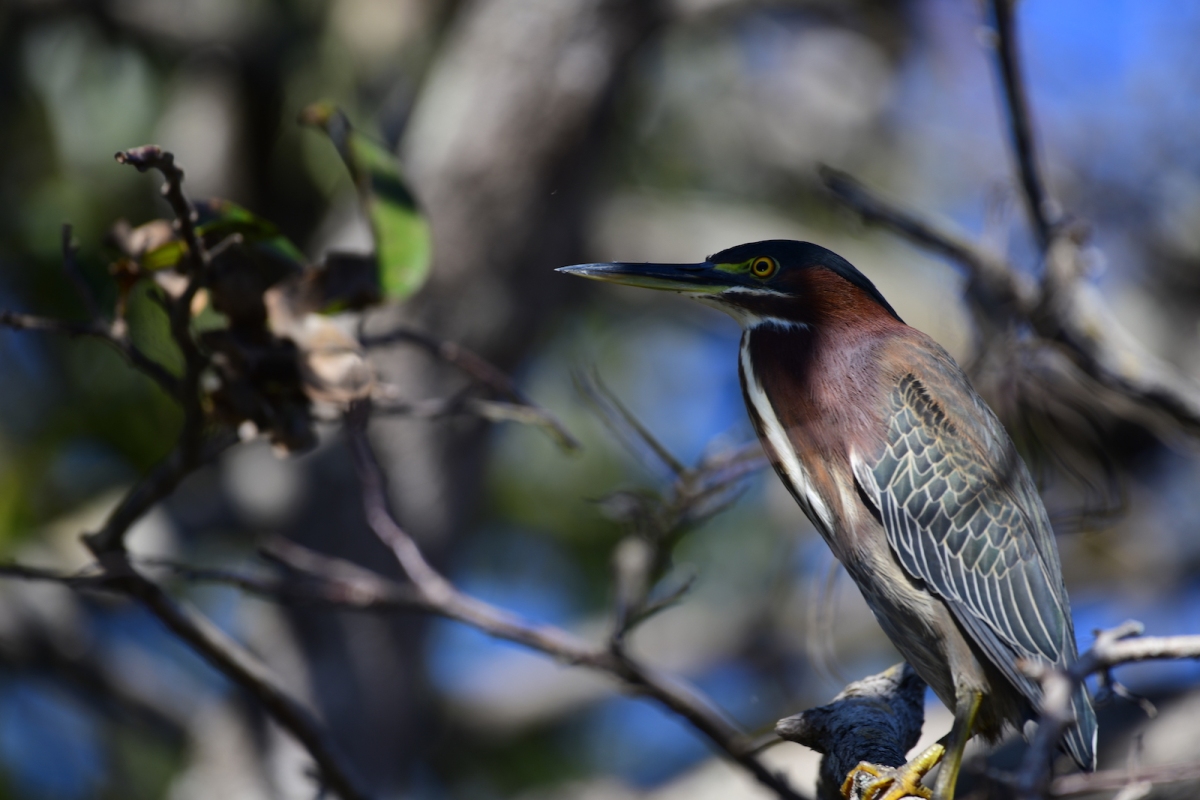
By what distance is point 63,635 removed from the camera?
3678 mm

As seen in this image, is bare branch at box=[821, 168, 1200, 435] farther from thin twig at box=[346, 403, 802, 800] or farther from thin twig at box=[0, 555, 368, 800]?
thin twig at box=[0, 555, 368, 800]

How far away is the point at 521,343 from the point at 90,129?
2.01 metres

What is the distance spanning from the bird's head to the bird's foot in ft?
2.44

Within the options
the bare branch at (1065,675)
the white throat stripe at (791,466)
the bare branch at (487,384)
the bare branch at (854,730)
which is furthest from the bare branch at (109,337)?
the bare branch at (1065,675)

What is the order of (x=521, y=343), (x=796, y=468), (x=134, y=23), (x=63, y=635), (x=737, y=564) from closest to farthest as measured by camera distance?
(x=796, y=468) < (x=63, y=635) < (x=521, y=343) < (x=134, y=23) < (x=737, y=564)

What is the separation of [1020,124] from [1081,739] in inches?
48.2

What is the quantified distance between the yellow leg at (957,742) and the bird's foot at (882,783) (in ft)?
0.11

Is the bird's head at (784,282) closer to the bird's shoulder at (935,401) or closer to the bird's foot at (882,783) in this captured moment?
the bird's shoulder at (935,401)

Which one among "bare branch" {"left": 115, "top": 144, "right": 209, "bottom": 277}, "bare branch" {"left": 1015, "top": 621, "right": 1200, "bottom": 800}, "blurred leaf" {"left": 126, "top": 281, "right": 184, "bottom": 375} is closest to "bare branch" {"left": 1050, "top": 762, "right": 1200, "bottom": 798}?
"bare branch" {"left": 1015, "top": 621, "right": 1200, "bottom": 800}

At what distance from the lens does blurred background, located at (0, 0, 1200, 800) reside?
13.3 ft

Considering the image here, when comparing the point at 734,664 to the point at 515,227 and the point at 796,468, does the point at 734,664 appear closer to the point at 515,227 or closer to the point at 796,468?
the point at 515,227

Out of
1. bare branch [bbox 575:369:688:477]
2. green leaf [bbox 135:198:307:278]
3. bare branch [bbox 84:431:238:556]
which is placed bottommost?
bare branch [bbox 84:431:238:556]

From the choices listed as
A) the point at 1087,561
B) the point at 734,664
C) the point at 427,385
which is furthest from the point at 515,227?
the point at 1087,561

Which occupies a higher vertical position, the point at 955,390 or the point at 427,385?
the point at 955,390
